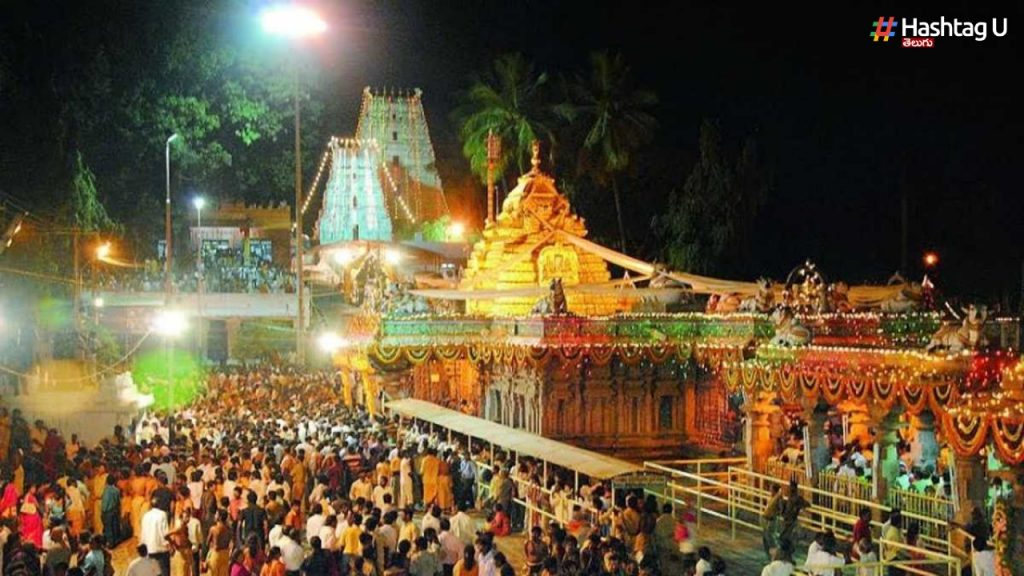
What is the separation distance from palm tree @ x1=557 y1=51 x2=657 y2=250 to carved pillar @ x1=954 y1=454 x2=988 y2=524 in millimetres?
35476

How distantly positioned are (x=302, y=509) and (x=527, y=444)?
3.73m

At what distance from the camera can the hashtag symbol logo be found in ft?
137

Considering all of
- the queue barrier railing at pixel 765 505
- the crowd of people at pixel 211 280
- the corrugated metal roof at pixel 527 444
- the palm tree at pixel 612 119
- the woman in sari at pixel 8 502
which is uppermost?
the palm tree at pixel 612 119

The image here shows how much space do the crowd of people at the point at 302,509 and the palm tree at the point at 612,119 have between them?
26455 millimetres

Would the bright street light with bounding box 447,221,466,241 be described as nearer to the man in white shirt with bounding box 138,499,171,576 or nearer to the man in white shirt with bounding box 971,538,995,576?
the man in white shirt with bounding box 138,499,171,576

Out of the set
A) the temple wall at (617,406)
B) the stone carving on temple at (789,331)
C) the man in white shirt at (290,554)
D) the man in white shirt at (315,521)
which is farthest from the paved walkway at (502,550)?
the temple wall at (617,406)

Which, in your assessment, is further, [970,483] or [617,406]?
[617,406]

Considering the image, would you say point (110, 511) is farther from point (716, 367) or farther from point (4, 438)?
point (716, 367)

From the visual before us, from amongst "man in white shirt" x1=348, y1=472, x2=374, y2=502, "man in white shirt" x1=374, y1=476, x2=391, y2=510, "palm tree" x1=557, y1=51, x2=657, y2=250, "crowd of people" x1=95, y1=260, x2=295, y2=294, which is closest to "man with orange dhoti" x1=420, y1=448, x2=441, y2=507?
"man in white shirt" x1=374, y1=476, x2=391, y2=510

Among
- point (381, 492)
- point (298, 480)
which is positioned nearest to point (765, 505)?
point (381, 492)

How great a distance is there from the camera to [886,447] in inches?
719

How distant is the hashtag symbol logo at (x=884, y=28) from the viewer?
41781 mm

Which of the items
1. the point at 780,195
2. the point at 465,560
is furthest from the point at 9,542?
the point at 780,195

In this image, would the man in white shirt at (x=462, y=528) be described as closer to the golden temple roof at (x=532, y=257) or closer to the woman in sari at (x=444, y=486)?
the woman in sari at (x=444, y=486)
